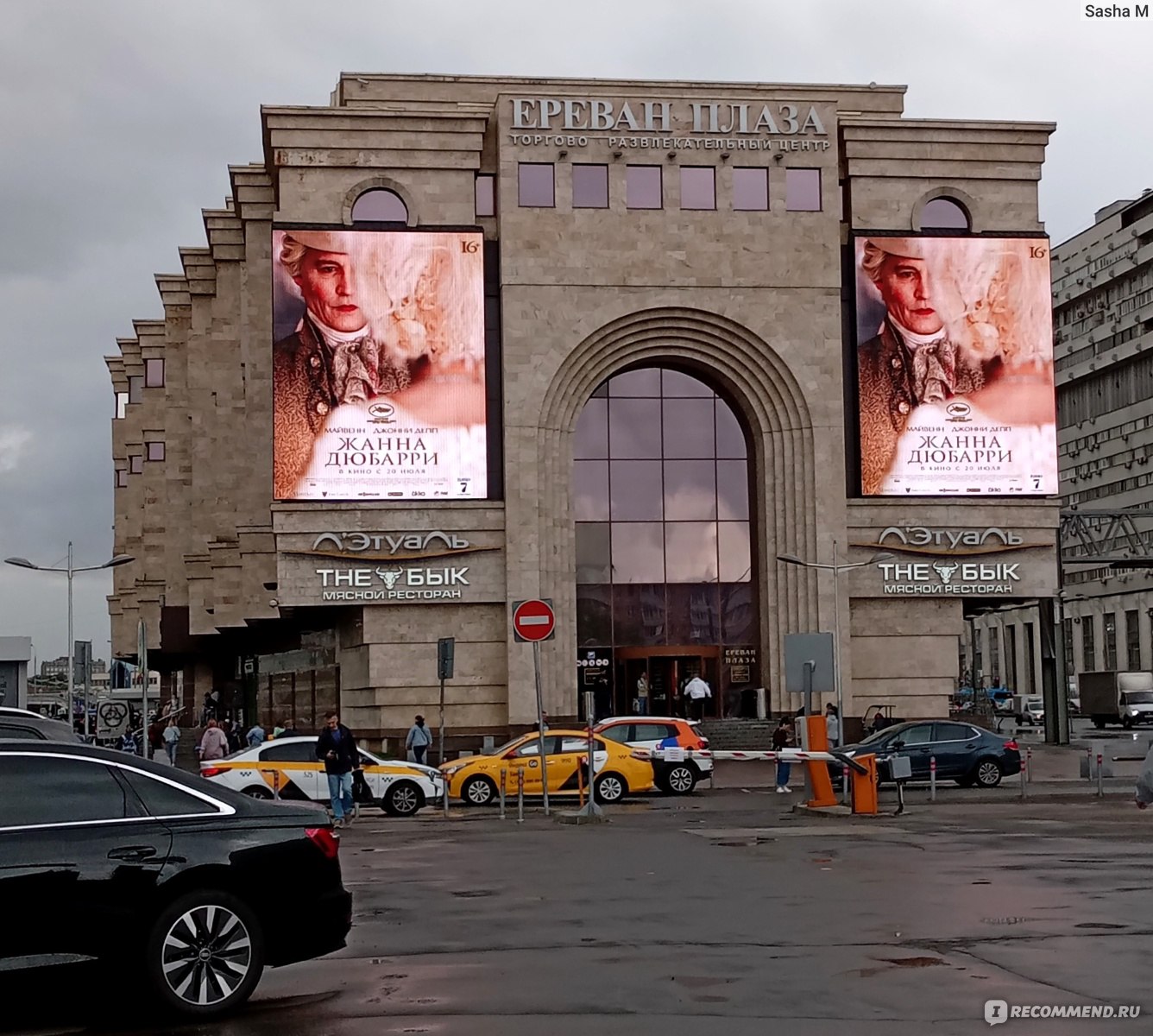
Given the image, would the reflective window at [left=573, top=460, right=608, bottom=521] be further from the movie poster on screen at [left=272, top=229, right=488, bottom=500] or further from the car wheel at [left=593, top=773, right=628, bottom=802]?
the car wheel at [left=593, top=773, right=628, bottom=802]

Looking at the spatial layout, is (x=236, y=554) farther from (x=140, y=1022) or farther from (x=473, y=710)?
(x=140, y=1022)

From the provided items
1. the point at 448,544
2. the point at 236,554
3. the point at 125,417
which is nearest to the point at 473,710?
the point at 448,544

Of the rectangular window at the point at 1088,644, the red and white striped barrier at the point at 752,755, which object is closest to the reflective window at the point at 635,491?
the red and white striped barrier at the point at 752,755

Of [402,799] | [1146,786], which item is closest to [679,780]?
[402,799]

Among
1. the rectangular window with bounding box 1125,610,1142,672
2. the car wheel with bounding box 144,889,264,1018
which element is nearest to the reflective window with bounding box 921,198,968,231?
the car wheel with bounding box 144,889,264,1018

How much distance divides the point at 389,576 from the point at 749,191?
14.5 meters

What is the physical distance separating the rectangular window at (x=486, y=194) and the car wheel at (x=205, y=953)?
42.0m

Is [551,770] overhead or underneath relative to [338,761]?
underneath

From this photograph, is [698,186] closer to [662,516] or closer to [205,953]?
[662,516]

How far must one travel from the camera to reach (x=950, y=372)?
49.1m

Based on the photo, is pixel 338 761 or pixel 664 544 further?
pixel 664 544

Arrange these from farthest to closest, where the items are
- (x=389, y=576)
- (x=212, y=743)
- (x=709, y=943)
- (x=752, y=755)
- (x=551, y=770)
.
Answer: (x=389, y=576) < (x=212, y=743) < (x=551, y=770) < (x=752, y=755) < (x=709, y=943)

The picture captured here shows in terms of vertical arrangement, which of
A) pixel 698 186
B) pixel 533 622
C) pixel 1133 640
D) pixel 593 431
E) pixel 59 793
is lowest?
pixel 59 793

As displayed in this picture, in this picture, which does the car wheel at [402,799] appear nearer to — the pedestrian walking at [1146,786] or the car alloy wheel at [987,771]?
the car alloy wheel at [987,771]
